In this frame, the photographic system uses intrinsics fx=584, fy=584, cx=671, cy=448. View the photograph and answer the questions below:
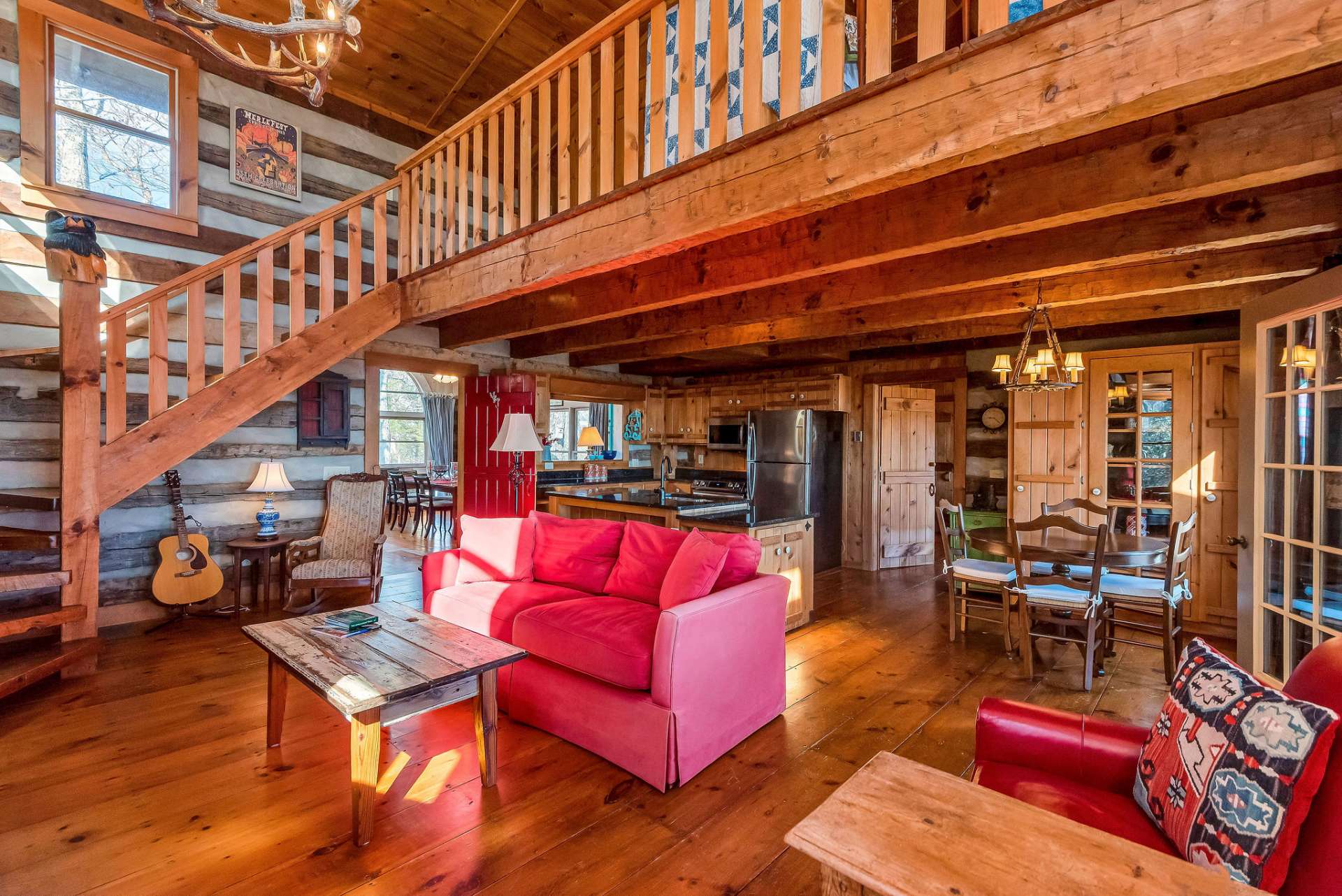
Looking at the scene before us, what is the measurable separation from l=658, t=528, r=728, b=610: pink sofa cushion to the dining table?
1930 millimetres

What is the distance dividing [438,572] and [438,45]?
4.11 meters

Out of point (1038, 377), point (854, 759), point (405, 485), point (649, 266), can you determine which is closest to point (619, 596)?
point (854, 759)

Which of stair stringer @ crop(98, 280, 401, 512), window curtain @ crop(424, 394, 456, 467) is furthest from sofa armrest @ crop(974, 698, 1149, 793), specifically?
window curtain @ crop(424, 394, 456, 467)

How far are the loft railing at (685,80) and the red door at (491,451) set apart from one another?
1933mm

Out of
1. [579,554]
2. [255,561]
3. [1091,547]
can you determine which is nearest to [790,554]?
[579,554]

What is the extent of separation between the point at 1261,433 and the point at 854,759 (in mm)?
2560

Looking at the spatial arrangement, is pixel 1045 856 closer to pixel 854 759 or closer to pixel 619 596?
pixel 854 759

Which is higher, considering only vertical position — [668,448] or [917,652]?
[668,448]

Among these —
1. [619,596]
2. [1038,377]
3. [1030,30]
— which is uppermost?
[1030,30]

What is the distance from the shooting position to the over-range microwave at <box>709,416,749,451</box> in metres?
6.71

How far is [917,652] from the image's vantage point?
3.65 meters

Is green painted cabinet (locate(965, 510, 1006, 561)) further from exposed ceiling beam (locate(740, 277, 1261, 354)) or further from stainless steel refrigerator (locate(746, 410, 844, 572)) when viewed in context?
exposed ceiling beam (locate(740, 277, 1261, 354))

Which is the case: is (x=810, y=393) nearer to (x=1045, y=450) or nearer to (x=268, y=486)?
(x=1045, y=450)

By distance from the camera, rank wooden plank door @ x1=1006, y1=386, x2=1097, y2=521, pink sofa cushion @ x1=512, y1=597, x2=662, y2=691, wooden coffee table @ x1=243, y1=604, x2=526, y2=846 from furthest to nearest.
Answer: wooden plank door @ x1=1006, y1=386, x2=1097, y2=521 < pink sofa cushion @ x1=512, y1=597, x2=662, y2=691 < wooden coffee table @ x1=243, y1=604, x2=526, y2=846
